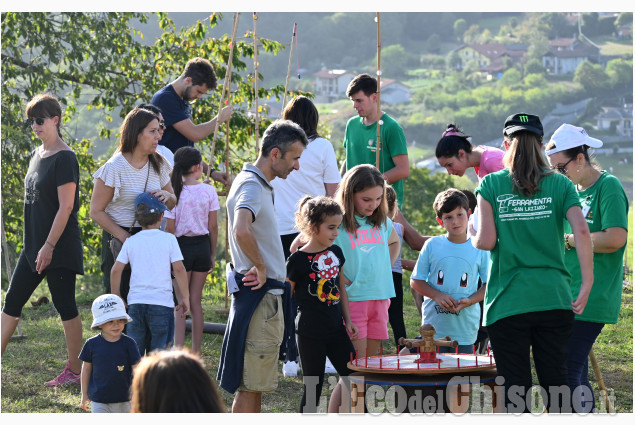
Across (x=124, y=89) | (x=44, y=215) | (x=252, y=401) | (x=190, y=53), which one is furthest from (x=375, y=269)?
(x=124, y=89)

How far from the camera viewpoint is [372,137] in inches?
248

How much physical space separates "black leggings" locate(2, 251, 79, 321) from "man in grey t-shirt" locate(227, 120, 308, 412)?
1.77 metres

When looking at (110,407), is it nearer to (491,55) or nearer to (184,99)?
(184,99)

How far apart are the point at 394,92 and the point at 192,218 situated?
106 metres

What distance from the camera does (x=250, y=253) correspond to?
A: 13.4 ft

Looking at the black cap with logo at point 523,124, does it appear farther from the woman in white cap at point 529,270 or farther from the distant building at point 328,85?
the distant building at point 328,85

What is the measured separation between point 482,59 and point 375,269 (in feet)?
376

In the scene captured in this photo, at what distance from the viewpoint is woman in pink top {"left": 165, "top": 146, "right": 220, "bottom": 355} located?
590 centimetres

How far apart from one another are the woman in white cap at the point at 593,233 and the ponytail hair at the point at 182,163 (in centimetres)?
243

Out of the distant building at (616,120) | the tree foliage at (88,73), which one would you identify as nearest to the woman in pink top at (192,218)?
the tree foliage at (88,73)

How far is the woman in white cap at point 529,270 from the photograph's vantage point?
12.1 feet

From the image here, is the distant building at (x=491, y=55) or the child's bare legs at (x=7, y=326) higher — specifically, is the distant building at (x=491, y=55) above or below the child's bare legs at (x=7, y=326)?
above

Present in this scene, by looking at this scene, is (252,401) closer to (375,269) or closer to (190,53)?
(375,269)

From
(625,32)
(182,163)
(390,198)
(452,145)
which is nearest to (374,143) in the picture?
(452,145)
